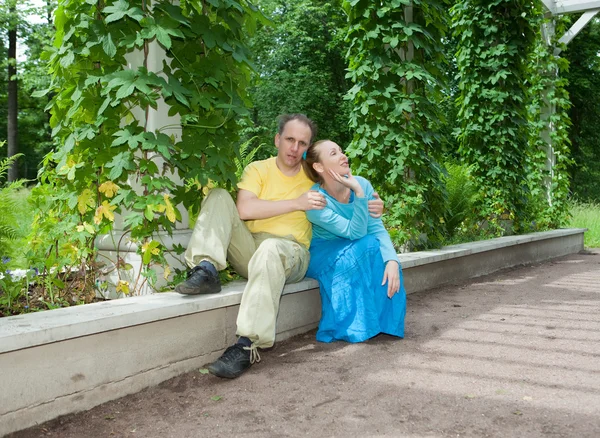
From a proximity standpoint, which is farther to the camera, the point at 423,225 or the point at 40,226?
the point at 423,225

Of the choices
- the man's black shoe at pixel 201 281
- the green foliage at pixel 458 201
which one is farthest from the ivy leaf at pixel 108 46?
the green foliage at pixel 458 201

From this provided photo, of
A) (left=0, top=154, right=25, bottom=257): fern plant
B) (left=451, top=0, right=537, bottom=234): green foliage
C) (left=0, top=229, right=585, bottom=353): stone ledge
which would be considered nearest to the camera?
(left=0, top=229, right=585, bottom=353): stone ledge

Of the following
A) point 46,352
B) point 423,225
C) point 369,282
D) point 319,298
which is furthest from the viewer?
point 423,225

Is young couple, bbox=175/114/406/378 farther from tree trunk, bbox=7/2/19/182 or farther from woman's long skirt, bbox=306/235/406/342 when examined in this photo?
tree trunk, bbox=7/2/19/182

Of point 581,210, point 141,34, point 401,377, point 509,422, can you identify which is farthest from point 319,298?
point 581,210

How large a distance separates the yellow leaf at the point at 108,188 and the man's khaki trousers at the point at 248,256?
48cm

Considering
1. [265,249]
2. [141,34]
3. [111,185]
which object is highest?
[141,34]

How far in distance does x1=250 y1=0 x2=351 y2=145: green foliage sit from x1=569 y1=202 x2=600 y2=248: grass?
29.7 ft

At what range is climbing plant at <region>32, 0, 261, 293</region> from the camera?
9.34 ft

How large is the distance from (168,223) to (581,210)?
1161cm

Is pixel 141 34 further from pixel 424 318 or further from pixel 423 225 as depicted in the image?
pixel 423 225

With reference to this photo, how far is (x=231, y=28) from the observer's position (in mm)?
3148

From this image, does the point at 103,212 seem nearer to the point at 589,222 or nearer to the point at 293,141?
the point at 293,141

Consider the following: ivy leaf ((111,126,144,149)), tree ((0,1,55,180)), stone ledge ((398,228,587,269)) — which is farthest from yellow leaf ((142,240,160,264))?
tree ((0,1,55,180))
